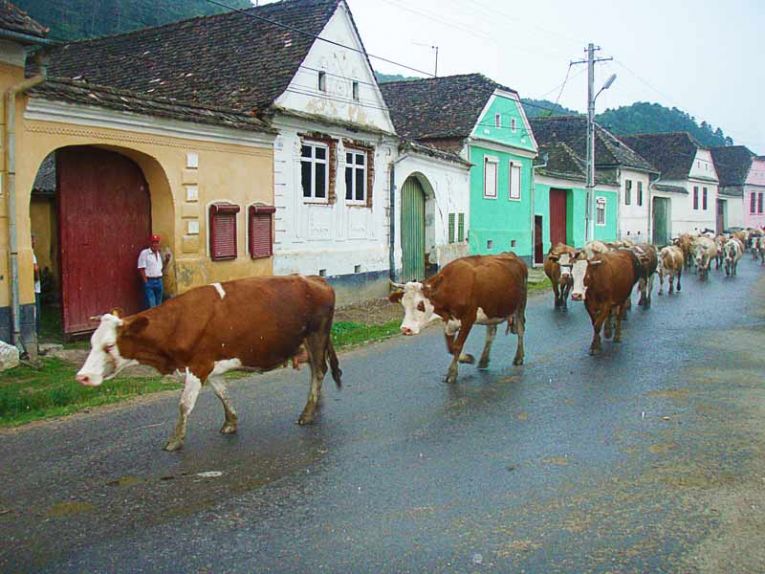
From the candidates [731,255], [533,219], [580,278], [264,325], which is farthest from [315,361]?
[731,255]

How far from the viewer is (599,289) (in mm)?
12867

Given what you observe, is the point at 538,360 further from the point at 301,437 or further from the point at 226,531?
the point at 226,531

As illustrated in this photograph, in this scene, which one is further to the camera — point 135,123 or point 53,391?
point 135,123

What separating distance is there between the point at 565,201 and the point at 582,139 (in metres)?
7.99

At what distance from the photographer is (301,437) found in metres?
7.50

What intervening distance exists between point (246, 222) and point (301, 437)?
9135mm

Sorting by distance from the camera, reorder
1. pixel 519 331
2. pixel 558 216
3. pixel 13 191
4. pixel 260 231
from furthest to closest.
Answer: pixel 558 216, pixel 260 231, pixel 519 331, pixel 13 191

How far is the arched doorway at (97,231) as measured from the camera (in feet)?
43.0

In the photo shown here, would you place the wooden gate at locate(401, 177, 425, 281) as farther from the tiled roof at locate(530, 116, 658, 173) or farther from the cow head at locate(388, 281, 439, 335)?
the tiled roof at locate(530, 116, 658, 173)

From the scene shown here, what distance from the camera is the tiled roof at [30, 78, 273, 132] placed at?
465 inches

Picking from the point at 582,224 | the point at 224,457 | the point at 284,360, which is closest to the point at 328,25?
the point at 284,360

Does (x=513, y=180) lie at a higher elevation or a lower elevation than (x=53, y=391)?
higher

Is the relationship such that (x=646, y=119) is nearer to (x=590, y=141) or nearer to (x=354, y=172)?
(x=590, y=141)

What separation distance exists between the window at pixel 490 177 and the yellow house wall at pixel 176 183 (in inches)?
518
